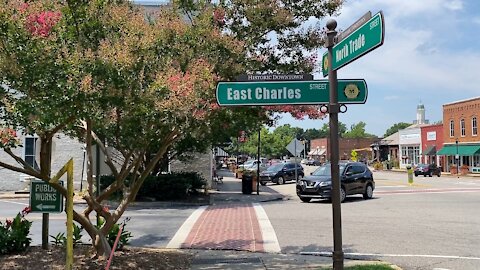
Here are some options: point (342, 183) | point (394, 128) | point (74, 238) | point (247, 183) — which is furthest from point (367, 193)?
point (394, 128)

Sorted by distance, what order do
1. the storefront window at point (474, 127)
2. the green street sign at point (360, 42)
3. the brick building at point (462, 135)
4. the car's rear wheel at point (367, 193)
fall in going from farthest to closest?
1. the storefront window at point (474, 127)
2. the brick building at point (462, 135)
3. the car's rear wheel at point (367, 193)
4. the green street sign at point (360, 42)

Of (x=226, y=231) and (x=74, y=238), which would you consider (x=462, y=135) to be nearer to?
(x=226, y=231)

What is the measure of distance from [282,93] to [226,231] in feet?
23.1

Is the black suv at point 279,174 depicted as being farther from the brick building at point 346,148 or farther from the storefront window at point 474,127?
the brick building at point 346,148

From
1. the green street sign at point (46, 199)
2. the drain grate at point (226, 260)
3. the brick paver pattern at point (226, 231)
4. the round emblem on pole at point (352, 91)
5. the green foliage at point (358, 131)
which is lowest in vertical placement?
the drain grate at point (226, 260)

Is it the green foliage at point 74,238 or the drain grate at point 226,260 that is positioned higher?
the green foliage at point 74,238

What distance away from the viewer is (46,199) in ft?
26.5

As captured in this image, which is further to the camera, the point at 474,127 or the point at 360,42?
the point at 474,127

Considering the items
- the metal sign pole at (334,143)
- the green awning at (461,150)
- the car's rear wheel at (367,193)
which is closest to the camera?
the metal sign pole at (334,143)

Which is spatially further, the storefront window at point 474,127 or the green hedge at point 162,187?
the storefront window at point 474,127

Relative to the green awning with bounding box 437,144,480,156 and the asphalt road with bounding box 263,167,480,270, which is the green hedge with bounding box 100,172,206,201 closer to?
the asphalt road with bounding box 263,167,480,270

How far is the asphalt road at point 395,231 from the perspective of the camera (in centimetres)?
895

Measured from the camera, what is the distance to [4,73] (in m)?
5.96

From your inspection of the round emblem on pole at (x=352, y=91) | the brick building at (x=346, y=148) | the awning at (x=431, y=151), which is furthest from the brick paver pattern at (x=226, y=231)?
the brick building at (x=346, y=148)
